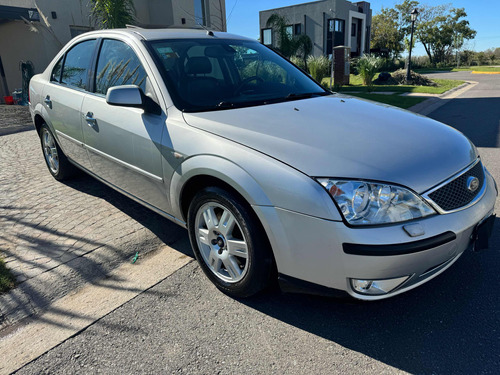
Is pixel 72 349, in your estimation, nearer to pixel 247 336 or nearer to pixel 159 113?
pixel 247 336

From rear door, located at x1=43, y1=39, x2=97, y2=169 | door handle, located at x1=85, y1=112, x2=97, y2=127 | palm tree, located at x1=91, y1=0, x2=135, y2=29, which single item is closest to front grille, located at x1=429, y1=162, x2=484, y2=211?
door handle, located at x1=85, y1=112, x2=97, y2=127

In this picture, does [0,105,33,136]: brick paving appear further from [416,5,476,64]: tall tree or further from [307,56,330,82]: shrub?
[416,5,476,64]: tall tree

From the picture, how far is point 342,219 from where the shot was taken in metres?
1.89

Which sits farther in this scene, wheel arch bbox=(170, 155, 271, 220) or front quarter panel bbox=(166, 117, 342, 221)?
wheel arch bbox=(170, 155, 271, 220)

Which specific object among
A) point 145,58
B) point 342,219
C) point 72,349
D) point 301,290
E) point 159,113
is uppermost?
point 145,58

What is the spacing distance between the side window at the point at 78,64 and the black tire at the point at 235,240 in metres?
2.05

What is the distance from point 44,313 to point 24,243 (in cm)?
112

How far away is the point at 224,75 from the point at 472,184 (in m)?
2.06

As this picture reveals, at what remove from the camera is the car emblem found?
225cm

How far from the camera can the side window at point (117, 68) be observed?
3062 millimetres

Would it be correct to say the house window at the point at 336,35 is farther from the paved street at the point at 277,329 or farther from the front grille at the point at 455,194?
the front grille at the point at 455,194

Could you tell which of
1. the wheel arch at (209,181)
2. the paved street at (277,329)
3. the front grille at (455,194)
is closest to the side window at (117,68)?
the wheel arch at (209,181)

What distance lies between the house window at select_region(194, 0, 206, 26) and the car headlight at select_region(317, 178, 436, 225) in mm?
16424

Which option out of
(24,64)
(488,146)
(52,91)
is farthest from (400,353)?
(24,64)
